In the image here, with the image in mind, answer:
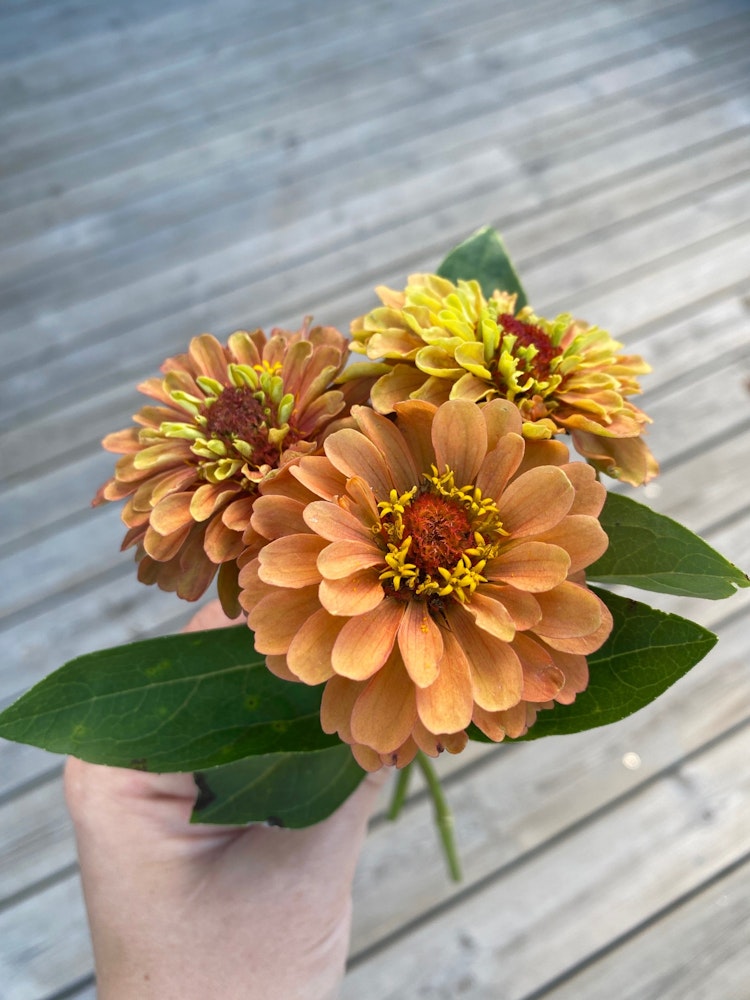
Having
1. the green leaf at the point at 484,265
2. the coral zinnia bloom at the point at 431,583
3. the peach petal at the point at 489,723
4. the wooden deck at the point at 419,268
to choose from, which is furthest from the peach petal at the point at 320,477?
the wooden deck at the point at 419,268

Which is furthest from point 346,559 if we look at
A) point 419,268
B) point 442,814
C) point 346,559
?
point 419,268

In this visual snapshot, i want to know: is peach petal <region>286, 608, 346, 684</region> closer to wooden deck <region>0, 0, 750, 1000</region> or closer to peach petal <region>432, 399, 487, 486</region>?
peach petal <region>432, 399, 487, 486</region>

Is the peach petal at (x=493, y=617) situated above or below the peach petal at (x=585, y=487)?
below

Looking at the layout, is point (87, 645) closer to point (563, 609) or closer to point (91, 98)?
point (563, 609)

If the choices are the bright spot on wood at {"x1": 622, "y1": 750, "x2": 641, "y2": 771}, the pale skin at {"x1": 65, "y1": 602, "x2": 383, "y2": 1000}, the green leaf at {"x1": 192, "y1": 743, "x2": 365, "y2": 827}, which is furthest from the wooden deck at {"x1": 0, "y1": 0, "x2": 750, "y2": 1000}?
the green leaf at {"x1": 192, "y1": 743, "x2": 365, "y2": 827}

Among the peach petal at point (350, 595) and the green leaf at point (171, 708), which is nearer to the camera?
the peach petal at point (350, 595)

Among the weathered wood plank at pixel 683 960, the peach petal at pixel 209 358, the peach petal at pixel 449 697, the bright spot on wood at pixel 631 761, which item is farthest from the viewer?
the bright spot on wood at pixel 631 761

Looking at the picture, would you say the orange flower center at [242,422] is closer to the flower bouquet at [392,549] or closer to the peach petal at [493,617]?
the flower bouquet at [392,549]

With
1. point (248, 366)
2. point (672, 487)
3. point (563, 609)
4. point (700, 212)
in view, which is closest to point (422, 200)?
point (700, 212)
